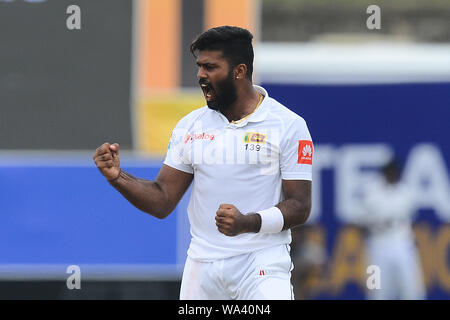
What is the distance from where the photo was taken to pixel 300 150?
4836 millimetres

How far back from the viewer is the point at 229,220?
177 inches

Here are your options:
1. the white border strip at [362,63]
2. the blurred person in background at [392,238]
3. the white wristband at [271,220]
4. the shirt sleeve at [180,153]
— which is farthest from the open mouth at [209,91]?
the blurred person in background at [392,238]

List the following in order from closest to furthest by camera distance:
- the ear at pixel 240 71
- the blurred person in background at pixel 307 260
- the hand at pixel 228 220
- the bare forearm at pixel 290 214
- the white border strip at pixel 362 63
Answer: the hand at pixel 228 220, the bare forearm at pixel 290 214, the ear at pixel 240 71, the blurred person in background at pixel 307 260, the white border strip at pixel 362 63

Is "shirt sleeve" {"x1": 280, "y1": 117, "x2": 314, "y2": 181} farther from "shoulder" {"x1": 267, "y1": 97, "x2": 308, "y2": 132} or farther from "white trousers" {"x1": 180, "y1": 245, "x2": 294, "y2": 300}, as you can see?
"white trousers" {"x1": 180, "y1": 245, "x2": 294, "y2": 300}

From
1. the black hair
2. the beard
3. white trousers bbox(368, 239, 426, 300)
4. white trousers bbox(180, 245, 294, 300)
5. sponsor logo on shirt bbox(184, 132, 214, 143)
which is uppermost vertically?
the black hair

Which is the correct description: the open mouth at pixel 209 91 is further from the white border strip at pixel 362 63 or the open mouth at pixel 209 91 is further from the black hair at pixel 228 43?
the white border strip at pixel 362 63

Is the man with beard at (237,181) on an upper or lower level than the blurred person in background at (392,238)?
upper

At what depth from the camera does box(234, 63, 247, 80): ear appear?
4898mm

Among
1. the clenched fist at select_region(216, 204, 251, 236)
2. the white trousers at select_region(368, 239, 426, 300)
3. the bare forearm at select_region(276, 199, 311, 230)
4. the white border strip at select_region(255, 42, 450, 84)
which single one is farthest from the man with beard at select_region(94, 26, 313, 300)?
the white trousers at select_region(368, 239, 426, 300)

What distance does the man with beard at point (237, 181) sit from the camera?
15.8 ft

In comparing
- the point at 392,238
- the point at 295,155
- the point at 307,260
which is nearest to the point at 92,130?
the point at 307,260

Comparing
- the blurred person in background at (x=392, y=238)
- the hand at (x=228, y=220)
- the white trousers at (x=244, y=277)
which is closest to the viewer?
the hand at (x=228, y=220)

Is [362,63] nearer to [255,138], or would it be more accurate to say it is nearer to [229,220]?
[255,138]
